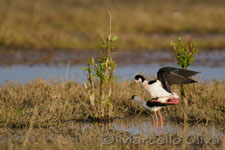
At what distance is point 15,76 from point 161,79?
19.5ft

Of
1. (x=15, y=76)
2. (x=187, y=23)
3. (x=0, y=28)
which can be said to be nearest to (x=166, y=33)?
(x=187, y=23)

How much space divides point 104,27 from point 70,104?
12106mm

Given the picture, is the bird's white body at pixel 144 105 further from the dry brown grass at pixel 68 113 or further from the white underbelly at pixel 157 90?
the dry brown grass at pixel 68 113

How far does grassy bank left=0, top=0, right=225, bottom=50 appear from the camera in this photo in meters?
16.5

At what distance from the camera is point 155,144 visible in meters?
6.21

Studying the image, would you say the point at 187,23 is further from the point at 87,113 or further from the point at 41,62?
the point at 87,113

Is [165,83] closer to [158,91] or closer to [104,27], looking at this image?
[158,91]

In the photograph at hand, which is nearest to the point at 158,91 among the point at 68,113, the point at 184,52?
the point at 184,52

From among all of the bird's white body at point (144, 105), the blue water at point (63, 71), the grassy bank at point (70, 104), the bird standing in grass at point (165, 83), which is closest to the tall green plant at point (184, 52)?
the grassy bank at point (70, 104)

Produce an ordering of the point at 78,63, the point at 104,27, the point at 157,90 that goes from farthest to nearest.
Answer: the point at 104,27 → the point at 78,63 → the point at 157,90

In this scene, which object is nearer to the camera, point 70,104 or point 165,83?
point 165,83

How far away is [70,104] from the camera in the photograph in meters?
7.93

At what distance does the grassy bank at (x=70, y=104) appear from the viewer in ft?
23.7

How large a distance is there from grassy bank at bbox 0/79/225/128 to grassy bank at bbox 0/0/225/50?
7.23 m
